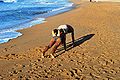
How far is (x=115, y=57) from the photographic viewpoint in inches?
347

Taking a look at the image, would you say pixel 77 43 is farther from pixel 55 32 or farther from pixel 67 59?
pixel 67 59

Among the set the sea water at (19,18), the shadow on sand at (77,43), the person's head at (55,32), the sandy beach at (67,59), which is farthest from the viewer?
the sea water at (19,18)

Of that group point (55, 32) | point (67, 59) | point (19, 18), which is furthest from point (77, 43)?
point (19, 18)

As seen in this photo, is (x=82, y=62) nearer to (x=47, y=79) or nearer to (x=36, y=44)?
(x=47, y=79)

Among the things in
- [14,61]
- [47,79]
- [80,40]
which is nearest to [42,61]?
[14,61]

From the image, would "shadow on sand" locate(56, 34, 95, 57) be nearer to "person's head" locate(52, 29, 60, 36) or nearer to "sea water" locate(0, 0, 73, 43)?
"person's head" locate(52, 29, 60, 36)

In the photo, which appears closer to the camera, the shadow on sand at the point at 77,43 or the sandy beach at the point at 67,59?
the sandy beach at the point at 67,59

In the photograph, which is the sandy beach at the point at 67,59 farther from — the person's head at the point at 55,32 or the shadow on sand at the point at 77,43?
the person's head at the point at 55,32

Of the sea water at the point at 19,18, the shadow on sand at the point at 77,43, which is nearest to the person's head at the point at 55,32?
the shadow on sand at the point at 77,43

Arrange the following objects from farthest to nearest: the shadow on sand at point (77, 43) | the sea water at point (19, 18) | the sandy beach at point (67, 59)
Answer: the sea water at point (19, 18), the shadow on sand at point (77, 43), the sandy beach at point (67, 59)

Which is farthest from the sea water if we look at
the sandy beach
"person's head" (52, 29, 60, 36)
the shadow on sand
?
"person's head" (52, 29, 60, 36)

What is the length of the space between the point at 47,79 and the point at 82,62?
1727mm

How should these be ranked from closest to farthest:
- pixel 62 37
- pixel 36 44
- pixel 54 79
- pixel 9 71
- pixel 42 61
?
1. pixel 54 79
2. pixel 9 71
3. pixel 42 61
4. pixel 62 37
5. pixel 36 44

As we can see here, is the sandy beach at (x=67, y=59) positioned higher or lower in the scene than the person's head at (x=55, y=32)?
lower
